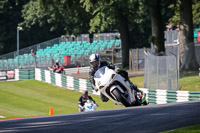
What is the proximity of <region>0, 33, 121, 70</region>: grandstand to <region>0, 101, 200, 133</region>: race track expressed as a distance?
26.2m

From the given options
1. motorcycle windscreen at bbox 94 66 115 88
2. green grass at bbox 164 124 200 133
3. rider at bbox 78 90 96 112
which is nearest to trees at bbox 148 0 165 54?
rider at bbox 78 90 96 112

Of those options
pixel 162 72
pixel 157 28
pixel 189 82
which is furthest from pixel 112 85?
pixel 157 28

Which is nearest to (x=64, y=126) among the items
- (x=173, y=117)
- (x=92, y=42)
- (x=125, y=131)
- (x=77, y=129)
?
(x=77, y=129)

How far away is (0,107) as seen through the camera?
21703mm

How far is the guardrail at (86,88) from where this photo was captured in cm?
1834

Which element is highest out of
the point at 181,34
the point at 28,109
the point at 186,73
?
the point at 181,34

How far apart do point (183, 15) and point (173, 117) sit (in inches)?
785

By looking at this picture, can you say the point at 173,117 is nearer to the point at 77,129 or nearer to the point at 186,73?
the point at 77,129

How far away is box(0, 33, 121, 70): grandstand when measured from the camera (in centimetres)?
3553

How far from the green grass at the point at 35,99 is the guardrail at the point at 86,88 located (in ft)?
1.55

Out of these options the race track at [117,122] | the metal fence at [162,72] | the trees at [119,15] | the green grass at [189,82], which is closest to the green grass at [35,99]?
the metal fence at [162,72]

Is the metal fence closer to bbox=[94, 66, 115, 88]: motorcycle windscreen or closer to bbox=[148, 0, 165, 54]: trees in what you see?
bbox=[148, 0, 165, 54]: trees

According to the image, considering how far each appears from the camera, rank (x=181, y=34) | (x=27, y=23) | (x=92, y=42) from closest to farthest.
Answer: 1. (x=181, y=34)
2. (x=92, y=42)
3. (x=27, y=23)

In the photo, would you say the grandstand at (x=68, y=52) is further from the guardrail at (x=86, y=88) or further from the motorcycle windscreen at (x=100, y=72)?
the motorcycle windscreen at (x=100, y=72)
